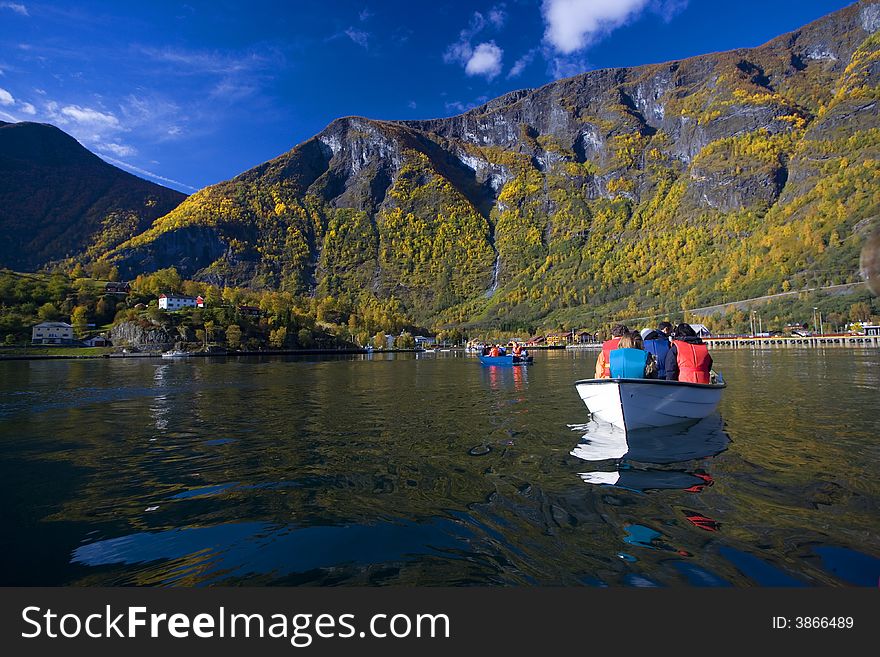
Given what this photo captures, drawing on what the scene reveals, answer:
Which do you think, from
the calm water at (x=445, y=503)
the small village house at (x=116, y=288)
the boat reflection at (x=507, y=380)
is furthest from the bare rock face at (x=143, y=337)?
the calm water at (x=445, y=503)

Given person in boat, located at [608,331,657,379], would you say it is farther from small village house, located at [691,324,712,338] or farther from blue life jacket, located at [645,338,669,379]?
small village house, located at [691,324,712,338]

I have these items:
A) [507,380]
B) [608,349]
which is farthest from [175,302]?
[608,349]

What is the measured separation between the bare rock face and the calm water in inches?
5223

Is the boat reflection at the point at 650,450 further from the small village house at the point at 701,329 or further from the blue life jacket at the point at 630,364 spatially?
the small village house at the point at 701,329

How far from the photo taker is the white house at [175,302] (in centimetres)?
17012

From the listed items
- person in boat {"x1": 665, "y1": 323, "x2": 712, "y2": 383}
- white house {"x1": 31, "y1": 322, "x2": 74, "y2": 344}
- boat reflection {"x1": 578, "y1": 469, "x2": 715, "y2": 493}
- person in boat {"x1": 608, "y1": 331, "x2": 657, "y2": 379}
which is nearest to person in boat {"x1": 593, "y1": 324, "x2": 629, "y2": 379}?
person in boat {"x1": 608, "y1": 331, "x2": 657, "y2": 379}

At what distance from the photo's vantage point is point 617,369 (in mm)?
14109

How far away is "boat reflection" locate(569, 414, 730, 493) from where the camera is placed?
1008cm

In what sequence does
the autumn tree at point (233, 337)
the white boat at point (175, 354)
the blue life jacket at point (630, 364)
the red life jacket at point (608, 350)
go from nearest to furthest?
the blue life jacket at point (630, 364)
the red life jacket at point (608, 350)
the white boat at point (175, 354)
the autumn tree at point (233, 337)

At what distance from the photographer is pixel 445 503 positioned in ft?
29.7

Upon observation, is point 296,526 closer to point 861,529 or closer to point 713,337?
point 861,529

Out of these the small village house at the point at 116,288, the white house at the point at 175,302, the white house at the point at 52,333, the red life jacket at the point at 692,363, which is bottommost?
the red life jacket at the point at 692,363

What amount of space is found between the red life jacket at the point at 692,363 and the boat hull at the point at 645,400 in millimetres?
523

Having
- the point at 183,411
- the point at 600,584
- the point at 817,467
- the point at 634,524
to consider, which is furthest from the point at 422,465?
the point at 183,411
